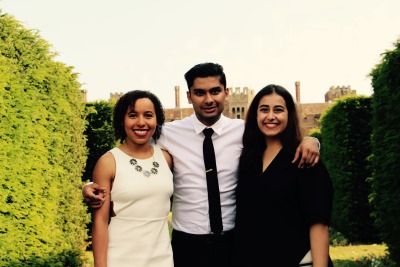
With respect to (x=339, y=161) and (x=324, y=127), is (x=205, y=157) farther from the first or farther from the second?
(x=324, y=127)

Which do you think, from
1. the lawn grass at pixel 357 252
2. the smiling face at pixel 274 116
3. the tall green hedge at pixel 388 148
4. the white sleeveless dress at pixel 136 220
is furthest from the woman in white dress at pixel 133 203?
the lawn grass at pixel 357 252

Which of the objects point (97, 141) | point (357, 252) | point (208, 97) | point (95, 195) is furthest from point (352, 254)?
point (95, 195)

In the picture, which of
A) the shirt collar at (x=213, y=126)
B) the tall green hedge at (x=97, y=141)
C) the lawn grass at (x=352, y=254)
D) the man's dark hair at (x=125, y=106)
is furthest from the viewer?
the tall green hedge at (x=97, y=141)

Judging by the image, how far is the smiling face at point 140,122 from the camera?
3400mm

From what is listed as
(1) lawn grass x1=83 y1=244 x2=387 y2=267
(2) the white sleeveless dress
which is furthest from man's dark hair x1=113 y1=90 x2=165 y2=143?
(1) lawn grass x1=83 y1=244 x2=387 y2=267

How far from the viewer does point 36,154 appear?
22.7 feet

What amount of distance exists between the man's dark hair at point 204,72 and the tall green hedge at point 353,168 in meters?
9.40

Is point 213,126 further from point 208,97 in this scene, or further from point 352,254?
point 352,254

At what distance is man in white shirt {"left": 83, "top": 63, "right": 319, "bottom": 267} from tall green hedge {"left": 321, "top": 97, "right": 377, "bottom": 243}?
30.7 feet

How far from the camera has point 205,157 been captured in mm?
3807

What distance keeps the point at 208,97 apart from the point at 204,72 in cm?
19

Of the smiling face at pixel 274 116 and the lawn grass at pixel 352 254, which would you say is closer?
the smiling face at pixel 274 116

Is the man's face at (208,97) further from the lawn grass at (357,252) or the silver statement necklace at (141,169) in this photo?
the lawn grass at (357,252)

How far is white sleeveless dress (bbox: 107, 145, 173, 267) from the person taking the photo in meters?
3.21
